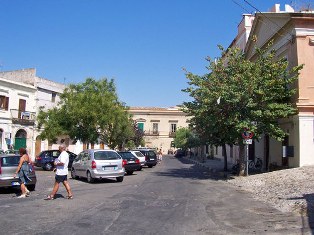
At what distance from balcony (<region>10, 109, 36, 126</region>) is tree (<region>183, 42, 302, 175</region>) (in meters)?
21.3

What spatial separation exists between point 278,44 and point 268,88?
19.6ft

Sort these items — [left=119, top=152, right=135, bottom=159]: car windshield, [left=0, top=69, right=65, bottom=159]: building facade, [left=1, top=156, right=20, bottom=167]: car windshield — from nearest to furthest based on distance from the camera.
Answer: [left=1, top=156, right=20, bottom=167]: car windshield → [left=119, top=152, right=135, bottom=159]: car windshield → [left=0, top=69, right=65, bottom=159]: building facade

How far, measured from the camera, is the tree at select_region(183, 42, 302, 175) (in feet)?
68.5

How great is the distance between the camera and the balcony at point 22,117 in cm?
3799

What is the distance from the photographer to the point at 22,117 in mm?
39219

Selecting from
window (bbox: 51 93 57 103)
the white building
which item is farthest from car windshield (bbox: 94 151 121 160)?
window (bbox: 51 93 57 103)

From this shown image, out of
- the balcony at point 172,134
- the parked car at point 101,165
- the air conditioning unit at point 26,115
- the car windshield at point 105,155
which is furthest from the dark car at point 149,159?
the balcony at point 172,134

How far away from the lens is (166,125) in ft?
295

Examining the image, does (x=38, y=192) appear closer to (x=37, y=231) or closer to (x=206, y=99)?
(x=37, y=231)

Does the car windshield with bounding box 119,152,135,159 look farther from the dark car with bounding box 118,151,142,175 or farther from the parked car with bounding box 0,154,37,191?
the parked car with bounding box 0,154,37,191

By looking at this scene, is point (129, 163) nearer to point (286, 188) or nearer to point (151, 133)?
point (286, 188)

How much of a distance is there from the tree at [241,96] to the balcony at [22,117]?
21295mm

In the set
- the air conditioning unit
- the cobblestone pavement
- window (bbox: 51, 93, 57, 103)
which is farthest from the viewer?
window (bbox: 51, 93, 57, 103)

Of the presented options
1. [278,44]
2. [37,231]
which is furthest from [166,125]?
[37,231]
